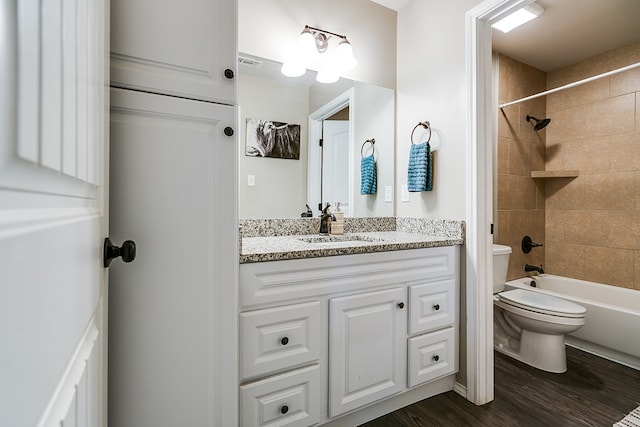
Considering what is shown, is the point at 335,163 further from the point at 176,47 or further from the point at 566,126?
the point at 566,126

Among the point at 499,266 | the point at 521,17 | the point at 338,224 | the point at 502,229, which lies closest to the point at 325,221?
the point at 338,224

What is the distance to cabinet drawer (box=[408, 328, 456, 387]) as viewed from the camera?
5.04ft

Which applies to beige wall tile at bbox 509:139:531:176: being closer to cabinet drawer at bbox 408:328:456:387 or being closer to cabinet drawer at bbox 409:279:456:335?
cabinet drawer at bbox 409:279:456:335

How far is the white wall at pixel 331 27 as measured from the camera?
5.44ft

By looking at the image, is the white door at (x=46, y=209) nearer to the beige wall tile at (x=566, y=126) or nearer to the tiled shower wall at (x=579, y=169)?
the tiled shower wall at (x=579, y=169)

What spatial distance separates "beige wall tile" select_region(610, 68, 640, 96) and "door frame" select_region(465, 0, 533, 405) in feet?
6.00

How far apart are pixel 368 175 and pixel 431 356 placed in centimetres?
118

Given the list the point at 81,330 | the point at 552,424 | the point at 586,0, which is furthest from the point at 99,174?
the point at 586,0

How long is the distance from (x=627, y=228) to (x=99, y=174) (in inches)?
140

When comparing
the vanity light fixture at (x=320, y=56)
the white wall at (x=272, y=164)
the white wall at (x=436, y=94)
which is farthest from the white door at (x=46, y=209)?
the white wall at (x=436, y=94)

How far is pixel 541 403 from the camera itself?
1.63 m

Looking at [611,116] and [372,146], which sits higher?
[611,116]

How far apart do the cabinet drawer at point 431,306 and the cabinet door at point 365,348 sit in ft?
0.21

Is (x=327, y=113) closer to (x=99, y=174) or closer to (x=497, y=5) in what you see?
(x=497, y=5)
